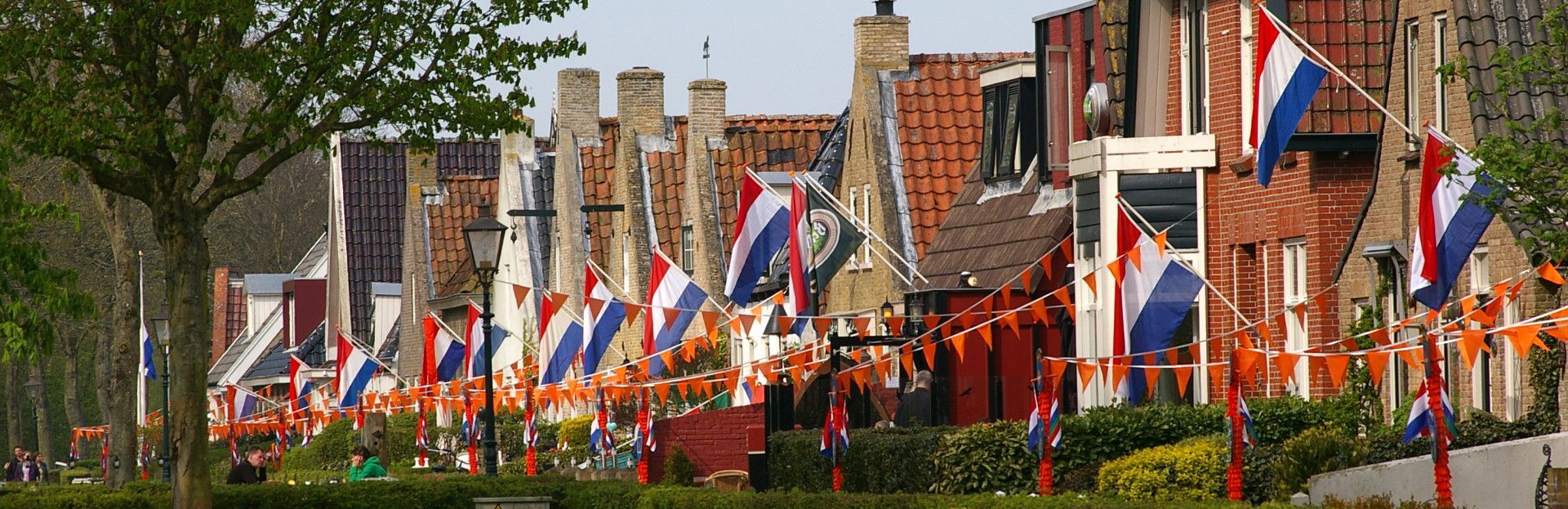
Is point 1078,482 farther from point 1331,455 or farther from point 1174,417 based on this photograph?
point 1331,455

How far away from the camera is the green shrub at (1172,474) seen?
21.8 m

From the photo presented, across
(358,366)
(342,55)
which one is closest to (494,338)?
(358,366)

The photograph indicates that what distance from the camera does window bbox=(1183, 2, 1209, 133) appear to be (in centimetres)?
2784

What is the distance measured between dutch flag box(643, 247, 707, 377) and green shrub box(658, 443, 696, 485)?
184 centimetres

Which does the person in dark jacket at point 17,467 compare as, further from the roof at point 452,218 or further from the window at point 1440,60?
the window at point 1440,60

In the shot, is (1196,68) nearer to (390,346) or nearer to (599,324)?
(599,324)

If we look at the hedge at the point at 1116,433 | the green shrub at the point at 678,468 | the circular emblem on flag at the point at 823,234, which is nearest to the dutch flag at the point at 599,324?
the green shrub at the point at 678,468

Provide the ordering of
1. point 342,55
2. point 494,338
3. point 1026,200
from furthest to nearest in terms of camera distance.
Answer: point 494,338 → point 1026,200 → point 342,55

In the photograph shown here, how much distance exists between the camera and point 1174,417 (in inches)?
958

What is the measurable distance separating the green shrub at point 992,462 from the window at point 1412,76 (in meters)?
4.79

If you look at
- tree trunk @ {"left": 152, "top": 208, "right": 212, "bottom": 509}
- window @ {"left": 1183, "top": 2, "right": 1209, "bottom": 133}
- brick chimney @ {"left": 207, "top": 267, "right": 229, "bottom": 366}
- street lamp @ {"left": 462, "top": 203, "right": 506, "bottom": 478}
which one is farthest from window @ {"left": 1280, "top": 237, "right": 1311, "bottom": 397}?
brick chimney @ {"left": 207, "top": 267, "right": 229, "bottom": 366}

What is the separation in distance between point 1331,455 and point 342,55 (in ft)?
36.9

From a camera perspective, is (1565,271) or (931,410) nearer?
(1565,271)

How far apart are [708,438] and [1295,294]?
47.2 feet
